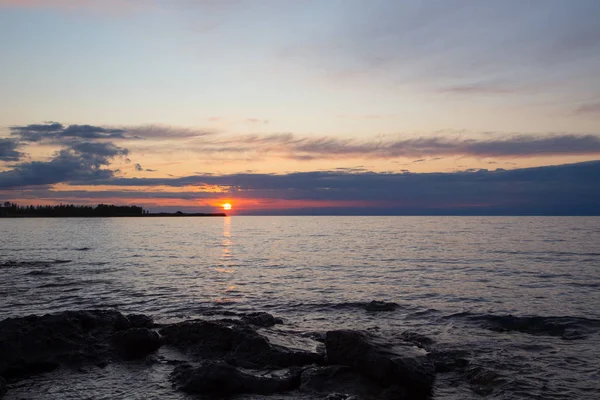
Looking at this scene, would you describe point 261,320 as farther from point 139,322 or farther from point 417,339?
point 417,339

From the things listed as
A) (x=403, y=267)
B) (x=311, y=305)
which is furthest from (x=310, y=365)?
(x=403, y=267)

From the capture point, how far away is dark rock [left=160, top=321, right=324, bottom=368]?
46.3ft

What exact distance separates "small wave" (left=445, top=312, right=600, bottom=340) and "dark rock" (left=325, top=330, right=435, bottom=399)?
7546 mm

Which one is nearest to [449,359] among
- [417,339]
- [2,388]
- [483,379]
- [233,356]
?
[483,379]

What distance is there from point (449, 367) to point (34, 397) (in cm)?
1204

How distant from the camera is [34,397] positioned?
11320 mm

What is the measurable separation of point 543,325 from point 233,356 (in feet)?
44.7

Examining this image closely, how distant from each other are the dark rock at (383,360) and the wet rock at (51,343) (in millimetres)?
8003

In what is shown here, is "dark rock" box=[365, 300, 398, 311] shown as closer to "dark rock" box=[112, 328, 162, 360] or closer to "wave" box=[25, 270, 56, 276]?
"dark rock" box=[112, 328, 162, 360]

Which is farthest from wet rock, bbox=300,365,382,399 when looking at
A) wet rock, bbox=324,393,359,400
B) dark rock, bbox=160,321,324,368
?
dark rock, bbox=160,321,324,368

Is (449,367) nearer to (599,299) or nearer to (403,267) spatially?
(599,299)

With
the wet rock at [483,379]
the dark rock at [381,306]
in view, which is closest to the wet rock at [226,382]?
the wet rock at [483,379]

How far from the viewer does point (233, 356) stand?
14430mm

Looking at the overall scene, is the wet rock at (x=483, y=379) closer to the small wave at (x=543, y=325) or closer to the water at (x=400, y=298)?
the water at (x=400, y=298)
